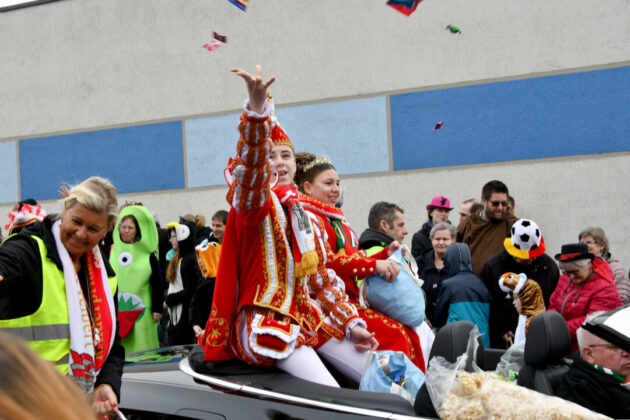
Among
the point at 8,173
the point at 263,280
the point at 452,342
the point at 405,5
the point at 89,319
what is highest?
the point at 405,5

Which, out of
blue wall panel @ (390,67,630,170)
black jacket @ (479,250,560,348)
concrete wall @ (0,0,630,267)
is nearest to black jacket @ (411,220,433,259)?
black jacket @ (479,250,560,348)

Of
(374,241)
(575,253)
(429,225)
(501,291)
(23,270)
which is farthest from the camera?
(429,225)

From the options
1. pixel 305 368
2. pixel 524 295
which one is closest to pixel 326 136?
pixel 524 295

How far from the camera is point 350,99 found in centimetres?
929

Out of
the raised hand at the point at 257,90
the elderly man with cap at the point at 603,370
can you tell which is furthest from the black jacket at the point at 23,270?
the elderly man with cap at the point at 603,370

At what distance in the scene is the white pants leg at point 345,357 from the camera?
2.96 m

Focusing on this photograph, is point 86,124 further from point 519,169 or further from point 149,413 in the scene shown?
point 149,413

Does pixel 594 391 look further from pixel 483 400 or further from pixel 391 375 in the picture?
pixel 391 375

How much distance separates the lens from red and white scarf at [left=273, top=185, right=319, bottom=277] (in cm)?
281

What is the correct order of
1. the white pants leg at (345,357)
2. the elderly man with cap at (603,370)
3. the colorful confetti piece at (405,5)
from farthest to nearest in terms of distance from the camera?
the colorful confetti piece at (405,5) < the white pants leg at (345,357) < the elderly man with cap at (603,370)

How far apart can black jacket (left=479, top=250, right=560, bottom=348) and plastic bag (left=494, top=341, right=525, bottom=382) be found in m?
2.15

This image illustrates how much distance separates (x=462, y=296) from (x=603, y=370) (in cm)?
243

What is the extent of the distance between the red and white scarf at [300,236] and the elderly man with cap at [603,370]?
3.74 ft

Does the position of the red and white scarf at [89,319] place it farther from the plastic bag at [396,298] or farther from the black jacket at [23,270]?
the plastic bag at [396,298]
